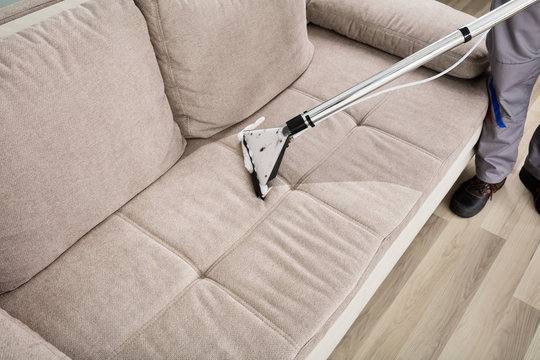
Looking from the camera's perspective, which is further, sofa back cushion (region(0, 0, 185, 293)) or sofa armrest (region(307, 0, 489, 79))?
sofa armrest (region(307, 0, 489, 79))

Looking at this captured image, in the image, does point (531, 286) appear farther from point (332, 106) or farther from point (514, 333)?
point (332, 106)

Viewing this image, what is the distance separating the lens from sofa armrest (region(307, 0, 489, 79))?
4.31 feet

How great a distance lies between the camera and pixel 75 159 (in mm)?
910

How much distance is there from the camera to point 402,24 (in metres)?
1.39

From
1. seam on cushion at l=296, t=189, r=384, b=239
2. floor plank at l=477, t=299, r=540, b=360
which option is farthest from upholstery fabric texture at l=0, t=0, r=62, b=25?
floor plank at l=477, t=299, r=540, b=360

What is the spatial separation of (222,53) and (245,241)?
0.54 metres

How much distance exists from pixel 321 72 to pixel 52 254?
1.02 metres

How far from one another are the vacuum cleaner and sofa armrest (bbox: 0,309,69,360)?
589 mm

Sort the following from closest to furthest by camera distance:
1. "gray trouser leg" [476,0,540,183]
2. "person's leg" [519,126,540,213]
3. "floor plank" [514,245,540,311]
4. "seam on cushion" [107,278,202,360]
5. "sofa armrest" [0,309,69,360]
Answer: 1. "sofa armrest" [0,309,69,360]
2. "seam on cushion" [107,278,202,360]
3. "gray trouser leg" [476,0,540,183]
4. "floor plank" [514,245,540,311]
5. "person's leg" [519,126,540,213]

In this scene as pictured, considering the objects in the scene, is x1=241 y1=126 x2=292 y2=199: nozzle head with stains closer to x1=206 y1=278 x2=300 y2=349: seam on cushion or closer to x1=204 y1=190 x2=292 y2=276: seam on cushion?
x1=204 y1=190 x2=292 y2=276: seam on cushion

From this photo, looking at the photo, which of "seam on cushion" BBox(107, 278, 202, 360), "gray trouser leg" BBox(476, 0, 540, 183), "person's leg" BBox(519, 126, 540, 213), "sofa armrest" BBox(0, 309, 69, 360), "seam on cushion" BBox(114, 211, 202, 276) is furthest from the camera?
"person's leg" BBox(519, 126, 540, 213)

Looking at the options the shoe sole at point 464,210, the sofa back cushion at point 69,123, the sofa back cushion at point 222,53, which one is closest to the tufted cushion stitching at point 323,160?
the sofa back cushion at point 222,53

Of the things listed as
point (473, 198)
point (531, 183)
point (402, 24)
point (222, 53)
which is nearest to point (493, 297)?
point (473, 198)

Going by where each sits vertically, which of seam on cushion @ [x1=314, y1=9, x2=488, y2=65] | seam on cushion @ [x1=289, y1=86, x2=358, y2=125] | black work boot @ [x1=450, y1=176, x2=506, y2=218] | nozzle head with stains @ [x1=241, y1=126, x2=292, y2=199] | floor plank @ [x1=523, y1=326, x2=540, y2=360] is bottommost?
floor plank @ [x1=523, y1=326, x2=540, y2=360]
